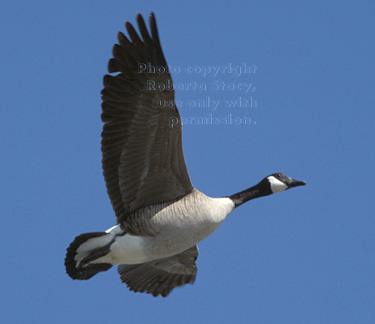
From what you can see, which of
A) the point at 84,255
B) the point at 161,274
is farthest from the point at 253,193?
the point at 84,255

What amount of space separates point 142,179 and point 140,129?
793mm

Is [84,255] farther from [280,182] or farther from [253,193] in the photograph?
[280,182]

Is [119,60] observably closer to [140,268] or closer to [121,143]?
[121,143]

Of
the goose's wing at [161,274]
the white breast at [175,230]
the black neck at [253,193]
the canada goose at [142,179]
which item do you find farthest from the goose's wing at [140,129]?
the goose's wing at [161,274]

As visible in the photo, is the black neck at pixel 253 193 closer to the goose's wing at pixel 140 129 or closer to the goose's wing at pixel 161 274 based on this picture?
the goose's wing at pixel 140 129

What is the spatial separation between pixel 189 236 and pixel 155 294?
75.6 inches

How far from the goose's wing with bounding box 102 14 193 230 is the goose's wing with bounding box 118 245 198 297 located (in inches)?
61.8

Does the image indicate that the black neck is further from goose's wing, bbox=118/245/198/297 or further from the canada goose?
goose's wing, bbox=118/245/198/297

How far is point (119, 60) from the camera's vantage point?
8.28m

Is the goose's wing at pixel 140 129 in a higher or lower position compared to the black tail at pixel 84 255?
higher

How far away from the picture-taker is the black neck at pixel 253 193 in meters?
9.48

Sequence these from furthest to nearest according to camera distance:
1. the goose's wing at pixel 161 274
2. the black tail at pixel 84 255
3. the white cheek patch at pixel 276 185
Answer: the goose's wing at pixel 161 274 < the white cheek patch at pixel 276 185 < the black tail at pixel 84 255

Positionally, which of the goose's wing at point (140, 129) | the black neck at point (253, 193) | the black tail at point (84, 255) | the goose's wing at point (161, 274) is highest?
the goose's wing at point (140, 129)

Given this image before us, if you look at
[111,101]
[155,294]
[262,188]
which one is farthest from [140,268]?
[111,101]
